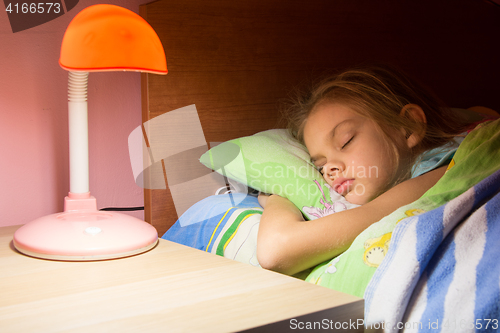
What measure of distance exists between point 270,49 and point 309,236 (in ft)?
2.17

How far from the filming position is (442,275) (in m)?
0.49

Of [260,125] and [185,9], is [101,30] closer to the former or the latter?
[185,9]

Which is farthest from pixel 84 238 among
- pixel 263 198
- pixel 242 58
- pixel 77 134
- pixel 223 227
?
pixel 242 58

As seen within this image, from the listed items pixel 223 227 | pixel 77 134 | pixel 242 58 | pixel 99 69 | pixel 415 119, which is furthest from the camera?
pixel 242 58

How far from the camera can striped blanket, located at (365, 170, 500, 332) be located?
1.49 feet

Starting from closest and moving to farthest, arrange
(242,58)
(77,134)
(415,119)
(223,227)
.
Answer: (77,134) < (223,227) < (415,119) < (242,58)

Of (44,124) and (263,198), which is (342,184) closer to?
(263,198)

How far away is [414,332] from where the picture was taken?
46 centimetres

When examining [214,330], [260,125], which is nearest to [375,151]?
[260,125]

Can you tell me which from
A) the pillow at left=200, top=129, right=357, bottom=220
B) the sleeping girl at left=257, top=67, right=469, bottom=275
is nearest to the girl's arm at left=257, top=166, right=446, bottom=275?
the sleeping girl at left=257, top=67, right=469, bottom=275

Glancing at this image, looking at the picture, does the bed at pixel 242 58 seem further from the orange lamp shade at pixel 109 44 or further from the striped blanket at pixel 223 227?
the orange lamp shade at pixel 109 44

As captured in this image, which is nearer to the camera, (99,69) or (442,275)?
(442,275)

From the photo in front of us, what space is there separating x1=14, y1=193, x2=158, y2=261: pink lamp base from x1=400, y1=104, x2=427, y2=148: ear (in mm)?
594

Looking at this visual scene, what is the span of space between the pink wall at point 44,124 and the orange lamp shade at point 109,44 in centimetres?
30
